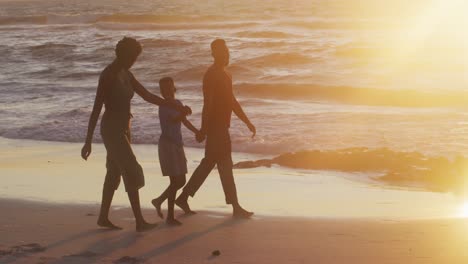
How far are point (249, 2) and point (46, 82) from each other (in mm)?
47100

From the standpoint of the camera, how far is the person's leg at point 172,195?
8.17 meters

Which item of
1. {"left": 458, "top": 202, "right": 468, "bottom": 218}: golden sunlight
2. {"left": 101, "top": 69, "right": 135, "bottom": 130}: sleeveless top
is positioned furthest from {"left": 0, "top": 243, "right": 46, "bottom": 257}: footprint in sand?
{"left": 458, "top": 202, "right": 468, "bottom": 218}: golden sunlight

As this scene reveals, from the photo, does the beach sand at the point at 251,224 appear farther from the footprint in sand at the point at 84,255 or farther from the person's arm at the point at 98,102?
the person's arm at the point at 98,102

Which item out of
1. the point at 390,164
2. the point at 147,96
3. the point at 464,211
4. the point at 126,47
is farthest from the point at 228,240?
the point at 390,164

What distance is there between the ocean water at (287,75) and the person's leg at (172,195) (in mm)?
5620

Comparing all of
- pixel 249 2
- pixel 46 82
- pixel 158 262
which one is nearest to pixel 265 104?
pixel 46 82

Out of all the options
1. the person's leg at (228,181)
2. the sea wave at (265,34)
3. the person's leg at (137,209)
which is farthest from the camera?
the sea wave at (265,34)

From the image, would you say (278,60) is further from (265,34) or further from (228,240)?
(228,240)

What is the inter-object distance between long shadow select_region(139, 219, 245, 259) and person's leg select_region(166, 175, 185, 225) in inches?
14.4

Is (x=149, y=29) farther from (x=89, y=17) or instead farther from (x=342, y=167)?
(x=342, y=167)

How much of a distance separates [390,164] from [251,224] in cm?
421

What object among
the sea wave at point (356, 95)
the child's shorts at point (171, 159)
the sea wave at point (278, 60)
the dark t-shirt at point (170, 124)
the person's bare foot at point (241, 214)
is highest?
the dark t-shirt at point (170, 124)

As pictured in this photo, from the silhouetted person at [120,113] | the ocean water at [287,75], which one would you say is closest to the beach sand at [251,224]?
the silhouetted person at [120,113]

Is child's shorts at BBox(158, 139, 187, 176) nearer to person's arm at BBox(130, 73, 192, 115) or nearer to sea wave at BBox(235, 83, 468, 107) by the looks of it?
person's arm at BBox(130, 73, 192, 115)
